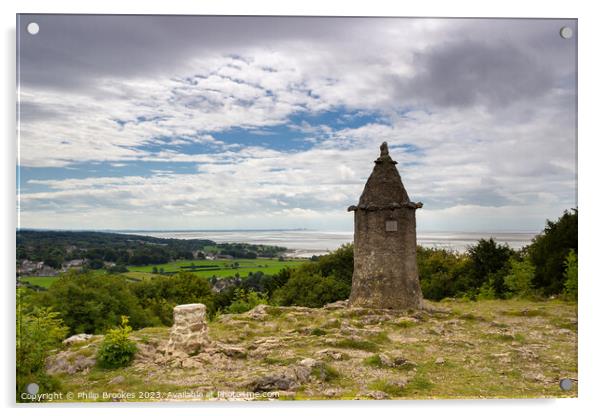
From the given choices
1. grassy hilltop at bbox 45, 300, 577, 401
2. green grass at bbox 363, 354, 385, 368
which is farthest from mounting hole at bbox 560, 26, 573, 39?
green grass at bbox 363, 354, 385, 368

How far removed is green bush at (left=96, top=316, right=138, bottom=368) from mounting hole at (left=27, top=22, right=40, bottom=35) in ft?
17.9

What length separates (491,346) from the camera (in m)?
10.4

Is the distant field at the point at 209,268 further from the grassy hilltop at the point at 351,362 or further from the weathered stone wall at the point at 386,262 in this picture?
the weathered stone wall at the point at 386,262

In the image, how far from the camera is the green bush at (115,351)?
8.89 metres

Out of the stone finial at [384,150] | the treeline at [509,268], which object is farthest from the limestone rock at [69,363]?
Answer: the stone finial at [384,150]

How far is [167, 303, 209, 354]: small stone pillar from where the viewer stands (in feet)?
30.3

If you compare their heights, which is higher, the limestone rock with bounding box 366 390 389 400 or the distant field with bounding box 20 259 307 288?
the distant field with bounding box 20 259 307 288

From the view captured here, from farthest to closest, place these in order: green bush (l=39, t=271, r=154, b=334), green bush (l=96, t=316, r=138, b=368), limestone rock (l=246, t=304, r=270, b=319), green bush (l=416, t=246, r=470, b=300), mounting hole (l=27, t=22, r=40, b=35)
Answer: green bush (l=416, t=246, r=470, b=300) < limestone rock (l=246, t=304, r=270, b=319) < green bush (l=39, t=271, r=154, b=334) < green bush (l=96, t=316, r=138, b=368) < mounting hole (l=27, t=22, r=40, b=35)

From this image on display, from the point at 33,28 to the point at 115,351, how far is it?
6031 mm

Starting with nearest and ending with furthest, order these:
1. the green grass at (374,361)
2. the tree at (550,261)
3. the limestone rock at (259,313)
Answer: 1. the green grass at (374,361)
2. the limestone rock at (259,313)
3. the tree at (550,261)

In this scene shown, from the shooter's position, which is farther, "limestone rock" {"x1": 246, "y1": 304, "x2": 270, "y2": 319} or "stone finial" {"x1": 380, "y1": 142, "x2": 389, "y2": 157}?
"stone finial" {"x1": 380, "y1": 142, "x2": 389, "y2": 157}

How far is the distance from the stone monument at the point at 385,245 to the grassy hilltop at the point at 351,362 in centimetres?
115

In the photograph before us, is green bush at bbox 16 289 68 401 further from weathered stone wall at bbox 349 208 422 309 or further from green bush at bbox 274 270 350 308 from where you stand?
green bush at bbox 274 270 350 308

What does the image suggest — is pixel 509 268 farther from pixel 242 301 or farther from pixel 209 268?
pixel 209 268
